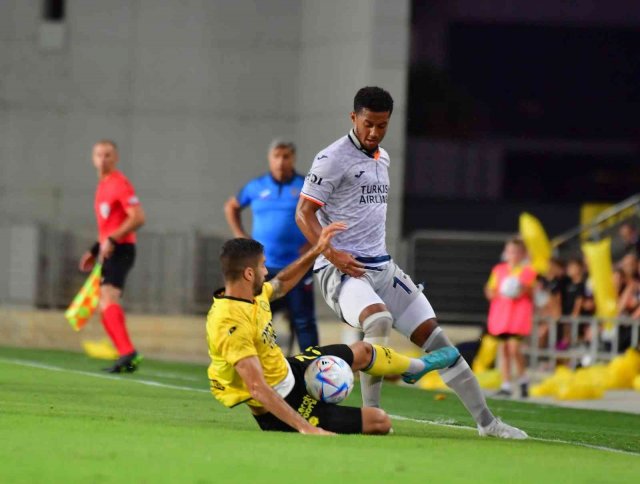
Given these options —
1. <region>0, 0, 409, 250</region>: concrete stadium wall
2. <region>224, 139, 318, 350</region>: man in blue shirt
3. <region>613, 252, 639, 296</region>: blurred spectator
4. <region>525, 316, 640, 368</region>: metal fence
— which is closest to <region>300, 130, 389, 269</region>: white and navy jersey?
<region>224, 139, 318, 350</region>: man in blue shirt

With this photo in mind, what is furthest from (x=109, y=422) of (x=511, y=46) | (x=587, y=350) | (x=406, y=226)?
(x=511, y=46)

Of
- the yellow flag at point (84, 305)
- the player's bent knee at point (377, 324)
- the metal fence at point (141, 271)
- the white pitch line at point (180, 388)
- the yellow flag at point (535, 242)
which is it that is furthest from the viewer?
the metal fence at point (141, 271)

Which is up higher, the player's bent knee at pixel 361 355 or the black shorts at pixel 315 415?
the player's bent knee at pixel 361 355

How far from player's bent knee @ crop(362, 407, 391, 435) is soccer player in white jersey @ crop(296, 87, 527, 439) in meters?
0.66

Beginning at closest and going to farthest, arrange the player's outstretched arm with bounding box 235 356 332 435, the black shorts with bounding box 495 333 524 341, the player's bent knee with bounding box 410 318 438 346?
the player's outstretched arm with bounding box 235 356 332 435
the player's bent knee with bounding box 410 318 438 346
the black shorts with bounding box 495 333 524 341

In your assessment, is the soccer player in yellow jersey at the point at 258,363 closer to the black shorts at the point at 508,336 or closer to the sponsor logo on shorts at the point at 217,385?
the sponsor logo on shorts at the point at 217,385

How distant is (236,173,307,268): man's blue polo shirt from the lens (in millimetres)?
15680

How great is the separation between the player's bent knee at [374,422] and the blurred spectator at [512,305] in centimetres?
845

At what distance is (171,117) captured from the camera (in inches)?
1060

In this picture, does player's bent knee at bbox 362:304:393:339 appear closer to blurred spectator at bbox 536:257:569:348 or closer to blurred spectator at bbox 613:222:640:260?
blurred spectator at bbox 536:257:569:348

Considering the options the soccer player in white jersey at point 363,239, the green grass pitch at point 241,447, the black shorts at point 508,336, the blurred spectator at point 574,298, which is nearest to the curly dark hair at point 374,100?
the soccer player in white jersey at point 363,239

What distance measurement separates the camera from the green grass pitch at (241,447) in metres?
7.25

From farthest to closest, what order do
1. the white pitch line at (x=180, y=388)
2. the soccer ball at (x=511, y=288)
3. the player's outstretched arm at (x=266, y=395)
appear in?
the soccer ball at (x=511, y=288) → the white pitch line at (x=180, y=388) → the player's outstretched arm at (x=266, y=395)

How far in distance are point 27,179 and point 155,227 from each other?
2.42 m
